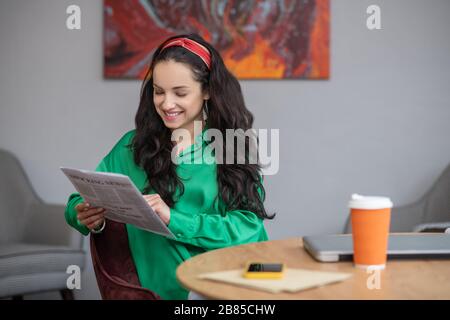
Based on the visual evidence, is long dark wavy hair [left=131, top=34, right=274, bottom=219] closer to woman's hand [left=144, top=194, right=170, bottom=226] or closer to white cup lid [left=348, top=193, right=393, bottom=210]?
woman's hand [left=144, top=194, right=170, bottom=226]

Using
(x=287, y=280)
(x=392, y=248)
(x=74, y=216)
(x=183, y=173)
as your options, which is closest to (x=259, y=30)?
(x=183, y=173)

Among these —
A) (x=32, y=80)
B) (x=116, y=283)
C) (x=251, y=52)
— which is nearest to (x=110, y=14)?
(x=32, y=80)

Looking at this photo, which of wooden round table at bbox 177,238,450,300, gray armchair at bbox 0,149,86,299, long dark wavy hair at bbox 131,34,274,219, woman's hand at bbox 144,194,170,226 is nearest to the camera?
wooden round table at bbox 177,238,450,300

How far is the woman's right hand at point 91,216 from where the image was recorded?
57.9 inches

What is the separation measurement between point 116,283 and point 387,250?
52cm

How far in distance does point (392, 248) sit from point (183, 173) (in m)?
0.68

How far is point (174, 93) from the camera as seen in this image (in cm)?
167

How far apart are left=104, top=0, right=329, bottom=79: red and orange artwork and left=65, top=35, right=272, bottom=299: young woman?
135cm

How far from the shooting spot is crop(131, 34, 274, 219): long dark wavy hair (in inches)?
64.9

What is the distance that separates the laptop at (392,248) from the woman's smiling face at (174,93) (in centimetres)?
55

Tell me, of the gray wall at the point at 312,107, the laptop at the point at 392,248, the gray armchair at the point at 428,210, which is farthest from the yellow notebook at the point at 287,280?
the gray wall at the point at 312,107

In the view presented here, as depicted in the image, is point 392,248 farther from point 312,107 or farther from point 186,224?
point 312,107

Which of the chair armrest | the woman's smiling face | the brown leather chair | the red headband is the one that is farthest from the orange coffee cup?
the chair armrest

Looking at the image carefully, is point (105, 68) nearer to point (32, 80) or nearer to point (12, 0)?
point (32, 80)
